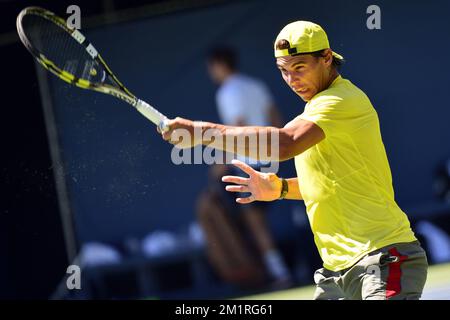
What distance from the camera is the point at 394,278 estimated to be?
4117 millimetres

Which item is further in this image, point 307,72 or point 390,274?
point 307,72

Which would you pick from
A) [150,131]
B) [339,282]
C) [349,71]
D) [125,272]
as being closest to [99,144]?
[150,131]

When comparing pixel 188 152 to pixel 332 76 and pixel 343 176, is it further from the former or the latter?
pixel 343 176

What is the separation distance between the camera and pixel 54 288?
8250 millimetres

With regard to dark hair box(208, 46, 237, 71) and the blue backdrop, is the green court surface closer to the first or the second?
the blue backdrop

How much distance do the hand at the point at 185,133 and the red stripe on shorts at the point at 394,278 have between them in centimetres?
93

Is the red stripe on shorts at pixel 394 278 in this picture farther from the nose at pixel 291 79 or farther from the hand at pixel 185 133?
the hand at pixel 185 133

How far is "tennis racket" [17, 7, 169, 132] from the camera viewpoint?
4.78 metres

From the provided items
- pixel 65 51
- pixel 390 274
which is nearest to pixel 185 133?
pixel 390 274

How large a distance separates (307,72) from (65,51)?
2038 millimetres

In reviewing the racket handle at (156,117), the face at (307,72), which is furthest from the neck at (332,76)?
the racket handle at (156,117)

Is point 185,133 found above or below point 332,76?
below

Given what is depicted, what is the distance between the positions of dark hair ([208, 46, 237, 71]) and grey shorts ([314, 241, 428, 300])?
14.9 feet

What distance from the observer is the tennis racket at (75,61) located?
15.7 ft
